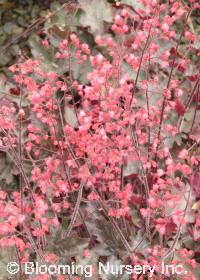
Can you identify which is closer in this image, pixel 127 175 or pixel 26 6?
pixel 127 175

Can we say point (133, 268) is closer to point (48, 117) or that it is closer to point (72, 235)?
point (72, 235)

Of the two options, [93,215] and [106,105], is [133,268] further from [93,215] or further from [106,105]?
[106,105]

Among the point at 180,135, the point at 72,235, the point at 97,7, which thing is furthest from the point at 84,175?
the point at 97,7

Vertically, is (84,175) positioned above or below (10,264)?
above

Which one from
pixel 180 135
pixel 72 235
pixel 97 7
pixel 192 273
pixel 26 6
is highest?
pixel 26 6

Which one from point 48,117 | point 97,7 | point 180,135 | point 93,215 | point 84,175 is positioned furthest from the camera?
point 97,7

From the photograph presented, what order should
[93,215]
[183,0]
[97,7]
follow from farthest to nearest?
[183,0] < [97,7] < [93,215]
